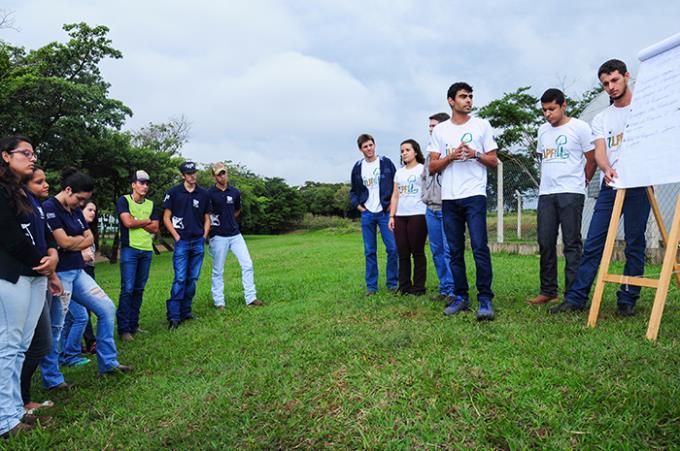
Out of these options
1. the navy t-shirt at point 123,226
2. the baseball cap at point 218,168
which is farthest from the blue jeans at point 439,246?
the navy t-shirt at point 123,226

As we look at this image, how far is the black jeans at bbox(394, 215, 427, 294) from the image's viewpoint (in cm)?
561

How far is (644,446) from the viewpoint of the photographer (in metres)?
2.09

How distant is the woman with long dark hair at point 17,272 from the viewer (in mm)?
2822

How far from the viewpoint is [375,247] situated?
6059 mm

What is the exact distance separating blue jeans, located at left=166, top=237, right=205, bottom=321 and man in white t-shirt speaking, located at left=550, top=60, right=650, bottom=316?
424cm

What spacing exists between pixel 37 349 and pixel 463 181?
374 cm

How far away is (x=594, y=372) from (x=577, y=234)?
2.19 m

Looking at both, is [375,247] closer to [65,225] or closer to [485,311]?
[485,311]

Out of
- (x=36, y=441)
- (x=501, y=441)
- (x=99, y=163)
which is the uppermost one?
(x=99, y=163)

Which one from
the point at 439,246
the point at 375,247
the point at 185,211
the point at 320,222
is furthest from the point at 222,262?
the point at 320,222

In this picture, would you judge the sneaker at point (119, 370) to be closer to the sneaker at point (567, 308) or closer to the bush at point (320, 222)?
the sneaker at point (567, 308)

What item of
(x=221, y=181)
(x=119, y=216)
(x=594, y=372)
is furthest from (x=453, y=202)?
(x=119, y=216)

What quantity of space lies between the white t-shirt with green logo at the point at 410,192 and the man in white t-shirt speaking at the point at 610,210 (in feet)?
6.50

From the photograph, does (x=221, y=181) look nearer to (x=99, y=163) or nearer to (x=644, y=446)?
(x=644, y=446)
